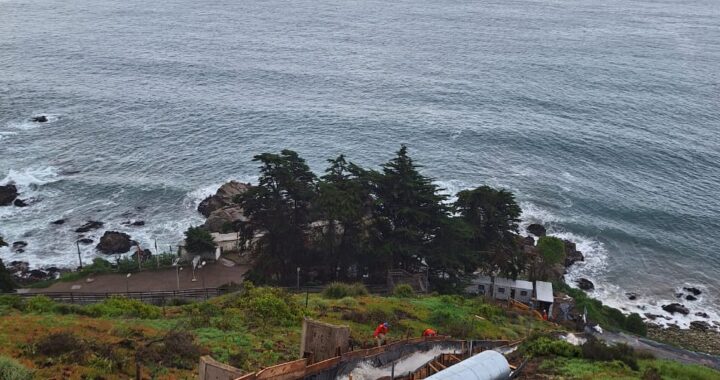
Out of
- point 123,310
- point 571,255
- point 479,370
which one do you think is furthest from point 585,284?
point 123,310

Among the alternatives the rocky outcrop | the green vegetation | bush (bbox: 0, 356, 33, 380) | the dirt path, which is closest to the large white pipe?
bush (bbox: 0, 356, 33, 380)

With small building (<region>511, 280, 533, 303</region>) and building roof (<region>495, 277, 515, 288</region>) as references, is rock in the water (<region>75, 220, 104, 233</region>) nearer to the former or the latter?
building roof (<region>495, 277, 515, 288</region>)

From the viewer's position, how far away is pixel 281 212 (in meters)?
46.8

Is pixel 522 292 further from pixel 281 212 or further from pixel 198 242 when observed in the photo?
pixel 198 242

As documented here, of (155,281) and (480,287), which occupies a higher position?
(480,287)

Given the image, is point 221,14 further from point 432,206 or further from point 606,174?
point 432,206

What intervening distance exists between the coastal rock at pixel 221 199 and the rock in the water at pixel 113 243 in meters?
9.69

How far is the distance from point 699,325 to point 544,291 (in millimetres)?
17102

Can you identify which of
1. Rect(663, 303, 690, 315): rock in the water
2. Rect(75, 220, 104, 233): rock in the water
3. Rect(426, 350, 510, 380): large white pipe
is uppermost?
Rect(426, 350, 510, 380): large white pipe

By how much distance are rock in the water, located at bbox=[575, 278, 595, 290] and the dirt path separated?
48.0ft

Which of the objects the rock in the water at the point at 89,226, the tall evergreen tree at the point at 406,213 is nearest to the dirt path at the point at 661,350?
the tall evergreen tree at the point at 406,213

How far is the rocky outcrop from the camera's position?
206ft

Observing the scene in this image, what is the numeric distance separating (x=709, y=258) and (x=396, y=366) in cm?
5507

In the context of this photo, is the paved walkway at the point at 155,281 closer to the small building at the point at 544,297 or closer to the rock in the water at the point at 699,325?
the small building at the point at 544,297
